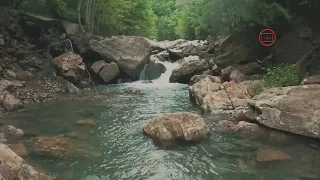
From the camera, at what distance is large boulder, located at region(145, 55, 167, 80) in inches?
885

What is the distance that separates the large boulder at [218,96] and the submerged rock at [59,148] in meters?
5.36

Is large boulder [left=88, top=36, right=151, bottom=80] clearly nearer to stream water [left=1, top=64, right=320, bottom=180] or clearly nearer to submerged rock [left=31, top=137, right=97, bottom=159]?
stream water [left=1, top=64, right=320, bottom=180]

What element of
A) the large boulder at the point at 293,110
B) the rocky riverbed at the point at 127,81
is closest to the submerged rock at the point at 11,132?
the rocky riverbed at the point at 127,81

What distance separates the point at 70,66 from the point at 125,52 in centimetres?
441

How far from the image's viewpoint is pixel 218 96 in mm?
12336

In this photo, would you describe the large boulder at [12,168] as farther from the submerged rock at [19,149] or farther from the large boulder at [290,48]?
the large boulder at [290,48]

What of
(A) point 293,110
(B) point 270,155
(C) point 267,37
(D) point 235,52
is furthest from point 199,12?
(B) point 270,155

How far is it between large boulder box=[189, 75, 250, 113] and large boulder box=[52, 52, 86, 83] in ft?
24.1

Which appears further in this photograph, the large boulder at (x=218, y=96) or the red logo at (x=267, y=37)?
the red logo at (x=267, y=37)

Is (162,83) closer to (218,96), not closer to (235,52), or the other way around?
(235,52)

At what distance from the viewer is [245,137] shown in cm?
876

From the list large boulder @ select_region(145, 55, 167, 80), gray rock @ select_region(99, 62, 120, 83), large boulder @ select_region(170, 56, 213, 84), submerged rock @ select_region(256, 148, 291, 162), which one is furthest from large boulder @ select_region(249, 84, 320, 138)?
large boulder @ select_region(145, 55, 167, 80)

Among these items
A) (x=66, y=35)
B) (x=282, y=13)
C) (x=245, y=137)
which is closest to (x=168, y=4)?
(x=66, y=35)

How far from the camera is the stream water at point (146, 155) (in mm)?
6465
